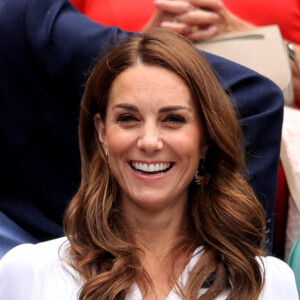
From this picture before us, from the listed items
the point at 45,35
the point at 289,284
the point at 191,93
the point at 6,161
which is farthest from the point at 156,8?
the point at 289,284

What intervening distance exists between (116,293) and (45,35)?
3.25ft

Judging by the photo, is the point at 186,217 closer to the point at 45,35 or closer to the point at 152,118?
the point at 152,118

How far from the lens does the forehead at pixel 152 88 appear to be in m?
2.65

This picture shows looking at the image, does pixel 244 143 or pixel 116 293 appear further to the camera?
pixel 244 143

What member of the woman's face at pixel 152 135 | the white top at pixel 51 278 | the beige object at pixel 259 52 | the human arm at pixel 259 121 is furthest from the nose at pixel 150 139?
the beige object at pixel 259 52

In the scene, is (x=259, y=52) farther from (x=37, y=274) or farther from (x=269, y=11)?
(x=37, y=274)

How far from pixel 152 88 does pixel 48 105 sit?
0.72 meters

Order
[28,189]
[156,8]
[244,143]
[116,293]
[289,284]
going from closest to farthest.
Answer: [116,293] < [289,284] < [244,143] < [28,189] < [156,8]

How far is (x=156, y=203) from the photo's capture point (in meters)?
2.68

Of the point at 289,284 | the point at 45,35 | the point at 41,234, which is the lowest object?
the point at 41,234

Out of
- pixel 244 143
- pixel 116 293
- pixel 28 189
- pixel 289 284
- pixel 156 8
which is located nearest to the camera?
pixel 116 293

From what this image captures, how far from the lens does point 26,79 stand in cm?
328

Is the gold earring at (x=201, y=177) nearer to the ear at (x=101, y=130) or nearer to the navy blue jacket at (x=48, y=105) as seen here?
the ear at (x=101, y=130)

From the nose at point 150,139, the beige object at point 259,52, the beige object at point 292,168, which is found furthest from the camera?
the beige object at point 259,52
